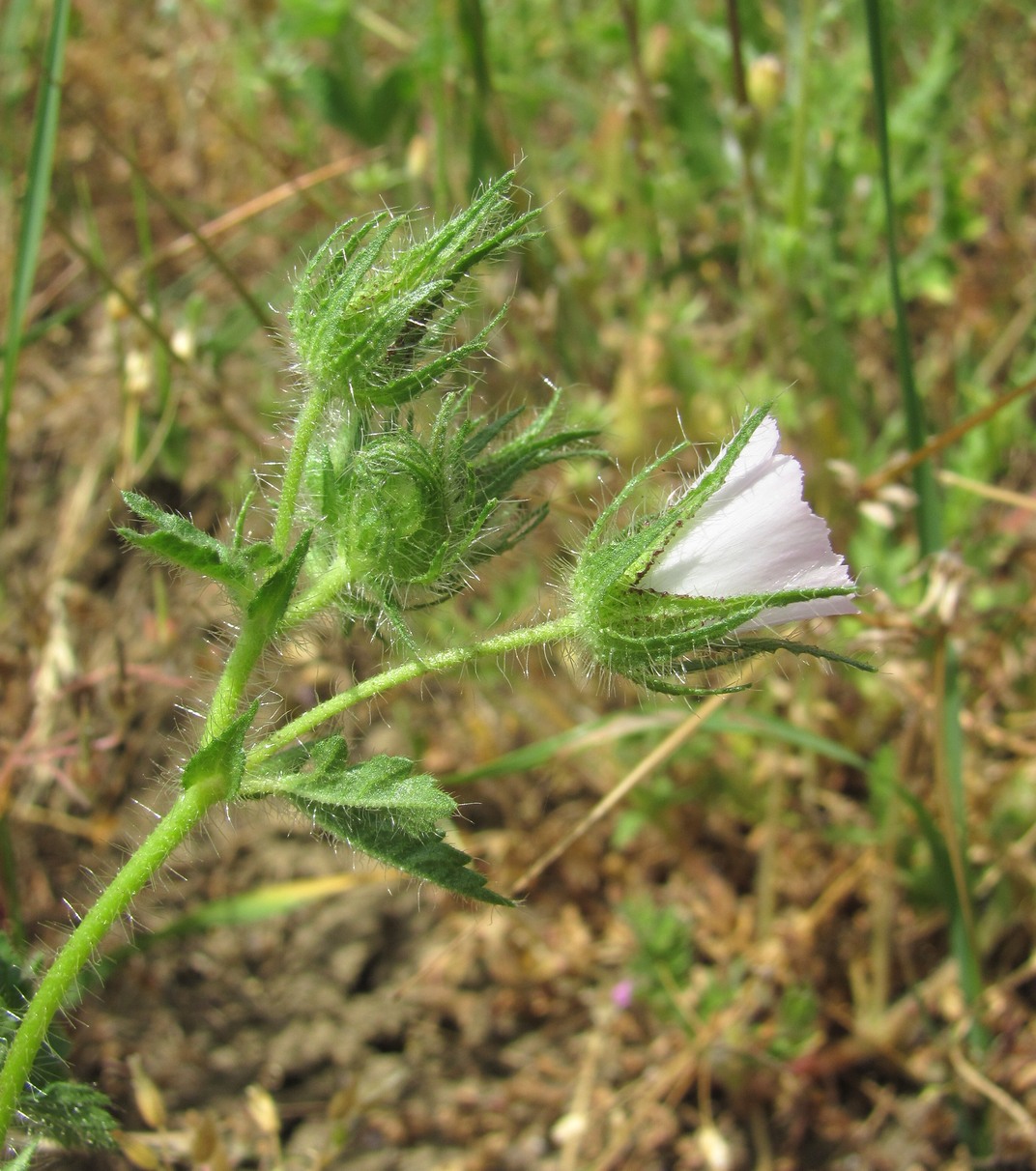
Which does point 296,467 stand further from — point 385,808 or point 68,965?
point 68,965

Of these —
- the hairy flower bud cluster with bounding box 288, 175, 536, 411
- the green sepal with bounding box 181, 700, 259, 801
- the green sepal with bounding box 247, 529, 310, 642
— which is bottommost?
the green sepal with bounding box 181, 700, 259, 801

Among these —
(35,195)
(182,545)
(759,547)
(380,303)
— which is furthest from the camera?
(35,195)

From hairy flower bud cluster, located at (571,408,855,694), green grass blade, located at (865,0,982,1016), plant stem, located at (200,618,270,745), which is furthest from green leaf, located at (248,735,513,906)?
green grass blade, located at (865,0,982,1016)

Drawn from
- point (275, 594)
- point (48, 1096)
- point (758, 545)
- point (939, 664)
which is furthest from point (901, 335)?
point (48, 1096)

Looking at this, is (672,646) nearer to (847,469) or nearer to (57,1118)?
(847,469)

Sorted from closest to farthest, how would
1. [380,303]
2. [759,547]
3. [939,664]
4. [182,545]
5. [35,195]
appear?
[182,545]
[759,547]
[380,303]
[939,664]
[35,195]

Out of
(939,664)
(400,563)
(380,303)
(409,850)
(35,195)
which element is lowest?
(939,664)

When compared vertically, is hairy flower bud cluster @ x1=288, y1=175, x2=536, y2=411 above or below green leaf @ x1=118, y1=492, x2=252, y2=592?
above

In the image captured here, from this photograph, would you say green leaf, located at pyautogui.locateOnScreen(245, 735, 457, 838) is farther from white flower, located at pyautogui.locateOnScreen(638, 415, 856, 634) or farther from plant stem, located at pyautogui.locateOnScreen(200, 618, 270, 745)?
white flower, located at pyautogui.locateOnScreen(638, 415, 856, 634)

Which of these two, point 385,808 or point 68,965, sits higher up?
point 385,808
